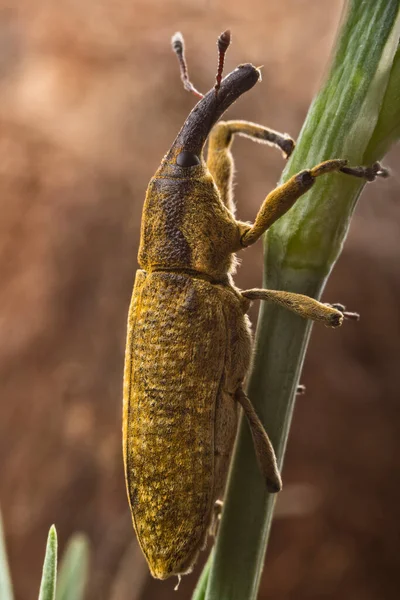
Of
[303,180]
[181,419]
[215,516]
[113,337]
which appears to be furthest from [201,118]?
[113,337]

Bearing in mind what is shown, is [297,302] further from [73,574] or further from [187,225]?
[73,574]

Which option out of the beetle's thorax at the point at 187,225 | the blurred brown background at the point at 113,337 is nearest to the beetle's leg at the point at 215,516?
the beetle's thorax at the point at 187,225

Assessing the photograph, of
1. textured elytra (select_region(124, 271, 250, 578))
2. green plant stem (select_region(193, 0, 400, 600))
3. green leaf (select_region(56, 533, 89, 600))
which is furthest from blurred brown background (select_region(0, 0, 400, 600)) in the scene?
green plant stem (select_region(193, 0, 400, 600))

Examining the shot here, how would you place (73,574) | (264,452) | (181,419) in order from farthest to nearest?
(73,574)
(181,419)
(264,452)

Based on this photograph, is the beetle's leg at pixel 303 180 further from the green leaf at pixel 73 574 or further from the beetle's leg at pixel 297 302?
the green leaf at pixel 73 574

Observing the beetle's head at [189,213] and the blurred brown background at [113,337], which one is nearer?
the beetle's head at [189,213]

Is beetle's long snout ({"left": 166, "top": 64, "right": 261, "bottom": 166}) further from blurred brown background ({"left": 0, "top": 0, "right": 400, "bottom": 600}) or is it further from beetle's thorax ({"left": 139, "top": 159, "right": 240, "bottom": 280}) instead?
blurred brown background ({"left": 0, "top": 0, "right": 400, "bottom": 600})

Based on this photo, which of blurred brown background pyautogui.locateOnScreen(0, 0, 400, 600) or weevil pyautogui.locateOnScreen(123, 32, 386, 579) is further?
blurred brown background pyautogui.locateOnScreen(0, 0, 400, 600)

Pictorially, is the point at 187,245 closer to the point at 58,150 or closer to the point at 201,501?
the point at 201,501
